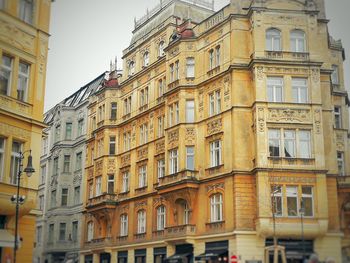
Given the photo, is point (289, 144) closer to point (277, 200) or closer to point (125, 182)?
point (277, 200)

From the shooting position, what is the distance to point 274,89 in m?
40.3

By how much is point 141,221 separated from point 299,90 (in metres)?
20.0

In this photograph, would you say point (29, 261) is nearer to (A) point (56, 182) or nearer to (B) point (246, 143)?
(B) point (246, 143)

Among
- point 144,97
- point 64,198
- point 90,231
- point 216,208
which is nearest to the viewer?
point 216,208

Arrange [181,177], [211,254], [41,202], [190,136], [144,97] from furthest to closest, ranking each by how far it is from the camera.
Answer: [41,202] < [144,97] < [190,136] < [181,177] < [211,254]

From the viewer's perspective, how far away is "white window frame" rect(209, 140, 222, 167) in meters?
41.9

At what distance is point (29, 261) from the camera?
27.9 m

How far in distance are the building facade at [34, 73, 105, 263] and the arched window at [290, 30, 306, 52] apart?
95.3ft

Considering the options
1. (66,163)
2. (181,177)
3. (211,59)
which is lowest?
(181,177)

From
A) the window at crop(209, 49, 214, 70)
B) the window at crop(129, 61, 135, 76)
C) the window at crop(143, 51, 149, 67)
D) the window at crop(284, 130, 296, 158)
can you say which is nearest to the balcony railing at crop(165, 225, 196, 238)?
the window at crop(284, 130, 296, 158)

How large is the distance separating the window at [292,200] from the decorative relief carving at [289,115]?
508 centimetres

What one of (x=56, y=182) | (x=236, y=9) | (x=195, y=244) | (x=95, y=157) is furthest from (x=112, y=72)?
(x=195, y=244)

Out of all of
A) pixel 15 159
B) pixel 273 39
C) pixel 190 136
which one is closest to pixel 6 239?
pixel 15 159

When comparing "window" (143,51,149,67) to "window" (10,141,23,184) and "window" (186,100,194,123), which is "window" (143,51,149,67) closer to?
"window" (186,100,194,123)
